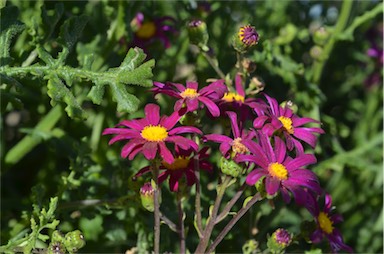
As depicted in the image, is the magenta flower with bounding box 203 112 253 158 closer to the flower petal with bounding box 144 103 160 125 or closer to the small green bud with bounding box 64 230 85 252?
the flower petal with bounding box 144 103 160 125

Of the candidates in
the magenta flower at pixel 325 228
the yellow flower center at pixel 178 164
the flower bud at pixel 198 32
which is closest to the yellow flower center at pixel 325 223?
the magenta flower at pixel 325 228

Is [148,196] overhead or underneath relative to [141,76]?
underneath

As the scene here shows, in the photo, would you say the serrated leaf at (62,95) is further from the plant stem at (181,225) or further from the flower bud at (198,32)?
the flower bud at (198,32)

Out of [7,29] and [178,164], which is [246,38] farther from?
[7,29]

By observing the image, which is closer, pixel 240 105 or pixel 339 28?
pixel 240 105

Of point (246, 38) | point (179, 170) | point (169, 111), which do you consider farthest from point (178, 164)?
point (169, 111)

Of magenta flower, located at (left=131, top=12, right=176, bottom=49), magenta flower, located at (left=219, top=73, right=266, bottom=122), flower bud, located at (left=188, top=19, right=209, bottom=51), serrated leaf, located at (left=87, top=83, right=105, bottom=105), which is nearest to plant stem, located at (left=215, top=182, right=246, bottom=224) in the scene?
magenta flower, located at (left=219, top=73, right=266, bottom=122)

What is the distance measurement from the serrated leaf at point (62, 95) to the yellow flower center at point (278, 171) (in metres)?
0.28

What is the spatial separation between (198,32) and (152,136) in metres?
0.34

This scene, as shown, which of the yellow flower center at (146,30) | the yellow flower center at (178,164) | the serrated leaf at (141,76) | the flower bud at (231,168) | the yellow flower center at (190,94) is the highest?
the serrated leaf at (141,76)

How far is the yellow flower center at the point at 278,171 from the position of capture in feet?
2.99

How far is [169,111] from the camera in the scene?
1481 mm

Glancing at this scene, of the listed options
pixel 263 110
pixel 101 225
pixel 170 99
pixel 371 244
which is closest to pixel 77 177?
pixel 101 225

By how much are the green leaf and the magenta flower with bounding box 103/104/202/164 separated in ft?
0.63
